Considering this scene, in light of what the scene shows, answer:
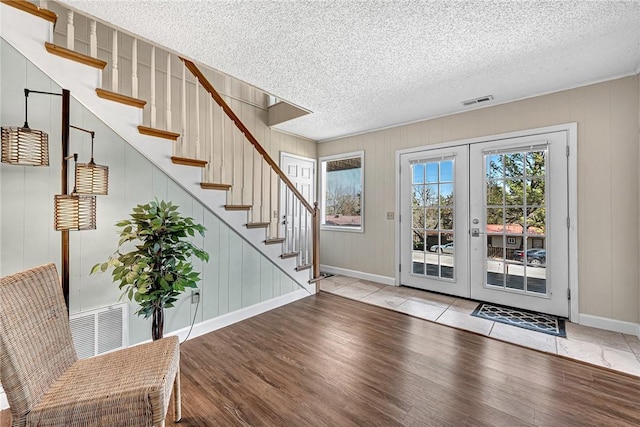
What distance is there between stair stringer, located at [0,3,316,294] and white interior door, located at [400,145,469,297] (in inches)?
96.1

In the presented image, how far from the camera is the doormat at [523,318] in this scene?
2.73m

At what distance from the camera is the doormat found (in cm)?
273

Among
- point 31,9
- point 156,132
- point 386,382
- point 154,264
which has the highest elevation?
point 31,9

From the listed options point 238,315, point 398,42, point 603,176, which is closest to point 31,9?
point 398,42

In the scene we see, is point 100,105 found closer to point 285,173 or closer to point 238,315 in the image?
point 238,315

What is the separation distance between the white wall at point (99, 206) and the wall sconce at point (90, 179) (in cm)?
39

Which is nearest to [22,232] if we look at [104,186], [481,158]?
[104,186]

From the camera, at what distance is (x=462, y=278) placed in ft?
11.9

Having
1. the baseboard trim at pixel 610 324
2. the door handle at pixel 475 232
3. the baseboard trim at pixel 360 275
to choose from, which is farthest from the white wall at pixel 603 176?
the baseboard trim at pixel 360 275

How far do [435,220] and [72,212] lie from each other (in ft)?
12.6

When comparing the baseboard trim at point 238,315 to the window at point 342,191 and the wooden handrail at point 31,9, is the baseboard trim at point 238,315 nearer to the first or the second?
the window at point 342,191

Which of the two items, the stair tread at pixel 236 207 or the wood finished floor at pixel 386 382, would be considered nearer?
the wood finished floor at pixel 386 382

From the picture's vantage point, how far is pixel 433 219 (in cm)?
388

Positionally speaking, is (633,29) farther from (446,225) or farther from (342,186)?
(342,186)
